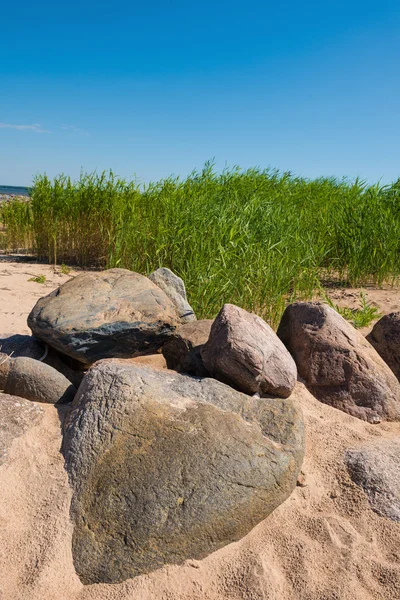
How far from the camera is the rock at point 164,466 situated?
6.79 ft

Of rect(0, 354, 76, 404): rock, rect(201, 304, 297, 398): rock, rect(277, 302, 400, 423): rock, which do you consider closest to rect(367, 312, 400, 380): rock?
rect(277, 302, 400, 423): rock

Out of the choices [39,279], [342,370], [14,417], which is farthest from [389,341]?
[39,279]

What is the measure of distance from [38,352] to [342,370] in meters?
1.91

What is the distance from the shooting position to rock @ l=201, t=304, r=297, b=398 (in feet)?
8.98

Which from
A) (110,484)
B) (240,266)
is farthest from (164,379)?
(240,266)

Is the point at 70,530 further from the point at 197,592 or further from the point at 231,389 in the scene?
the point at 231,389

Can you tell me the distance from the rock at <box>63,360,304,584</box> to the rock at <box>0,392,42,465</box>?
0.23 meters

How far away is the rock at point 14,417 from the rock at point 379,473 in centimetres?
161

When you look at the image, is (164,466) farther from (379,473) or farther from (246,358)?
(379,473)

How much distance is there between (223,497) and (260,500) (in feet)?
0.61

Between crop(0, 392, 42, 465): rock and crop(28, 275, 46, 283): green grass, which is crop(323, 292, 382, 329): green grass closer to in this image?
crop(0, 392, 42, 465): rock

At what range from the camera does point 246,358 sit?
2.72 meters

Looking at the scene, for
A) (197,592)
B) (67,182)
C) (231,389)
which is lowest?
(197,592)

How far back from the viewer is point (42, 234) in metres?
7.83
